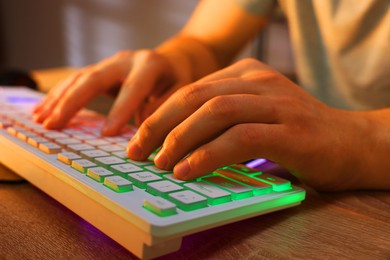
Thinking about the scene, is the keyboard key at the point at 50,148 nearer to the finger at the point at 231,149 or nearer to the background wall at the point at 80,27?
the finger at the point at 231,149

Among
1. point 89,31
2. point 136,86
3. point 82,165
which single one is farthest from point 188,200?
point 89,31

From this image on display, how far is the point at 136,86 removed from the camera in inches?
25.7

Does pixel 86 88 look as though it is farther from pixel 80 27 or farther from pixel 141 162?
pixel 80 27

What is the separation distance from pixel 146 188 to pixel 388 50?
0.48m

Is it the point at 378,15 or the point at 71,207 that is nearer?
the point at 71,207

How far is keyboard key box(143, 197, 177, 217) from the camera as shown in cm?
32

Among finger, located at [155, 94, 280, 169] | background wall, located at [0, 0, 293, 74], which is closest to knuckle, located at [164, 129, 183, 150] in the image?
finger, located at [155, 94, 280, 169]

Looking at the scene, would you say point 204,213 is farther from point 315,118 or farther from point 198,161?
point 315,118

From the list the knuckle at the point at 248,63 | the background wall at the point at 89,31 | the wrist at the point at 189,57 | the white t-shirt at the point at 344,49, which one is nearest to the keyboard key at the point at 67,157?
the knuckle at the point at 248,63

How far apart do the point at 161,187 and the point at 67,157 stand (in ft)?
0.41

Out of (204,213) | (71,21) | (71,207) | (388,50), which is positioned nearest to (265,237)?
(204,213)

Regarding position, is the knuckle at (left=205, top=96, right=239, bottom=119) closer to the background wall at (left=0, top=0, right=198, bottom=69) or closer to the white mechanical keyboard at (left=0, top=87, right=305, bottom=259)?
the white mechanical keyboard at (left=0, top=87, right=305, bottom=259)

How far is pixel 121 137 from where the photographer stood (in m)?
0.57

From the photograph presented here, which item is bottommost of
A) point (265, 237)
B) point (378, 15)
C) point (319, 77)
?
point (265, 237)
